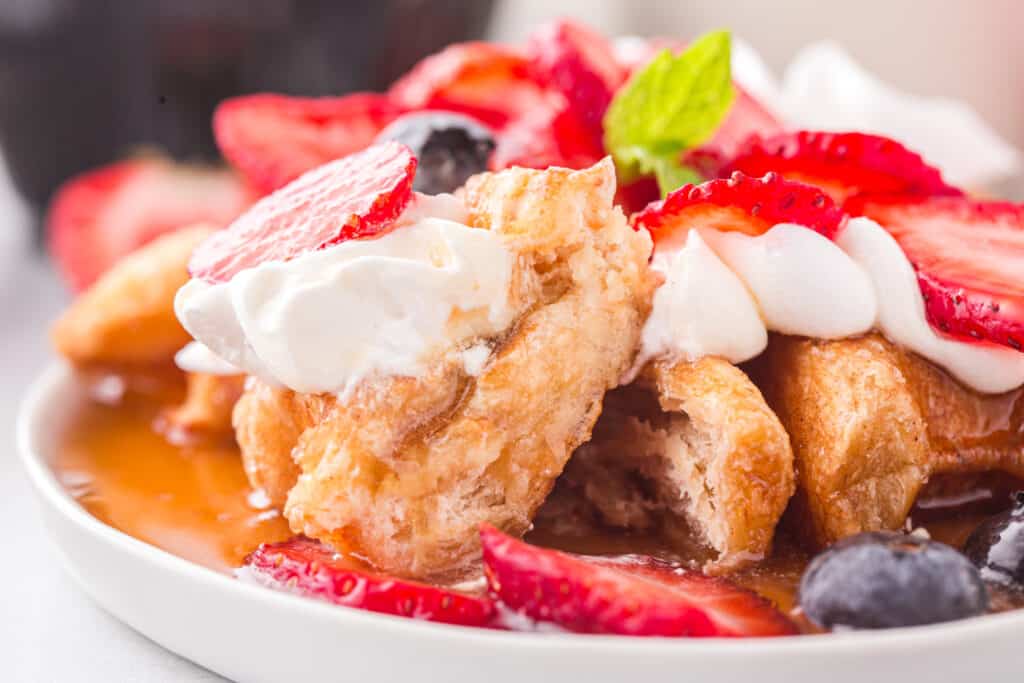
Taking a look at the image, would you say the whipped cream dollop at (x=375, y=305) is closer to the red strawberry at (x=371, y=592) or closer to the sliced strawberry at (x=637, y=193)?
the red strawberry at (x=371, y=592)

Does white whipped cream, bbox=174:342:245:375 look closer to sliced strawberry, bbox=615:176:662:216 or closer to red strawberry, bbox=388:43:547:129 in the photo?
sliced strawberry, bbox=615:176:662:216

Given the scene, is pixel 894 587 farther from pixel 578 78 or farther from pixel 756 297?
pixel 578 78

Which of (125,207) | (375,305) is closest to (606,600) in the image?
(375,305)

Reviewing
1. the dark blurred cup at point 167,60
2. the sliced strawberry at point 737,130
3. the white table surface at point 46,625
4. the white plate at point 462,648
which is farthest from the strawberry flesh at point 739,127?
the dark blurred cup at point 167,60

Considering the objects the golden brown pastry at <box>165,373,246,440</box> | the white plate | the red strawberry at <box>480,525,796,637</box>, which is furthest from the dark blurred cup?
the red strawberry at <box>480,525,796,637</box>

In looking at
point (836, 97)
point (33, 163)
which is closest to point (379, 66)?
point (33, 163)
